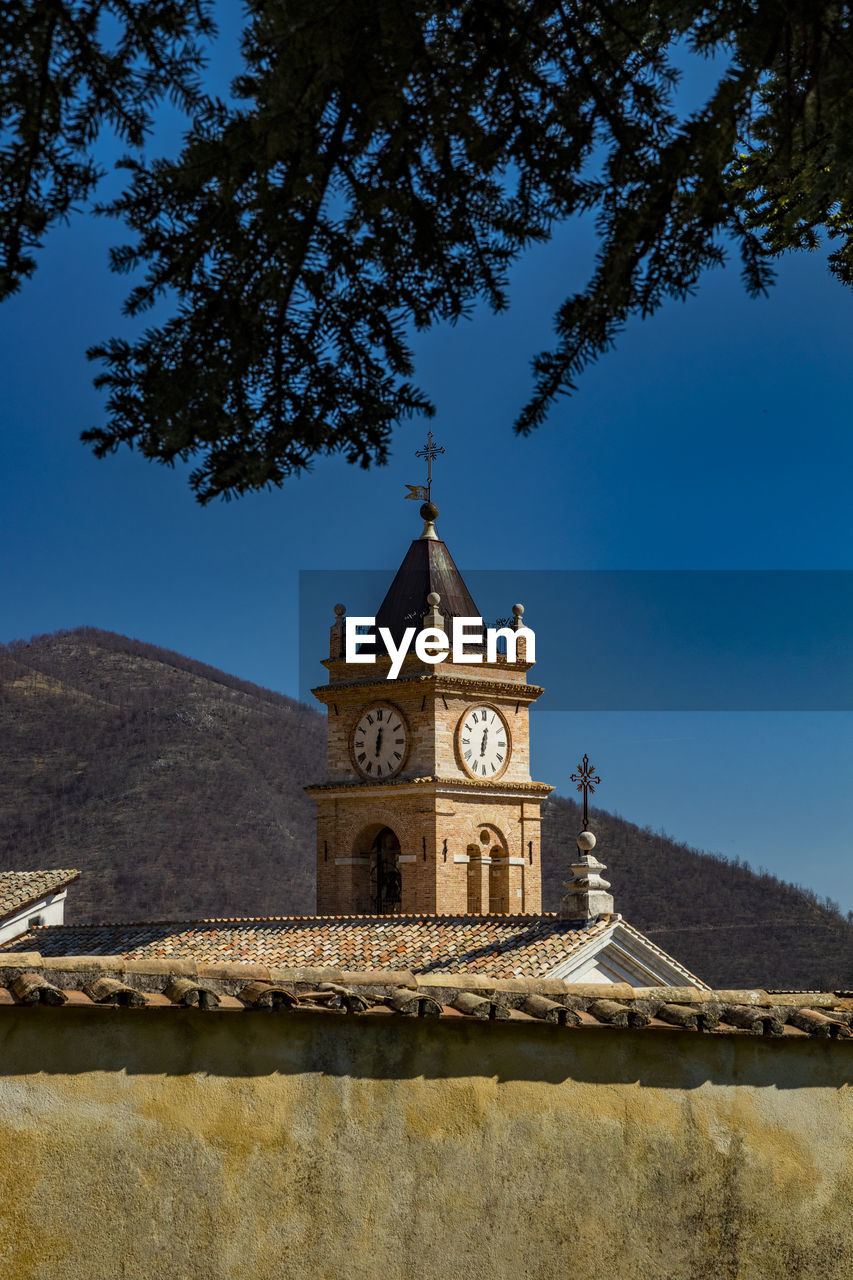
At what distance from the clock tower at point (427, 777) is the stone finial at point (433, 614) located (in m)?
0.03

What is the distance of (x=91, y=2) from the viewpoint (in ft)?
14.1

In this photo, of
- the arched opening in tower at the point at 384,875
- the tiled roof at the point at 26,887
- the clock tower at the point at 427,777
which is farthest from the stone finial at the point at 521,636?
the tiled roof at the point at 26,887

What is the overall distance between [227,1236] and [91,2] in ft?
14.0

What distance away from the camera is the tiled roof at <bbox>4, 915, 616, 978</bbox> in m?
19.8

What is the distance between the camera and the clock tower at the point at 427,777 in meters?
25.9

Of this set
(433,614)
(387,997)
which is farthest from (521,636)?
(387,997)

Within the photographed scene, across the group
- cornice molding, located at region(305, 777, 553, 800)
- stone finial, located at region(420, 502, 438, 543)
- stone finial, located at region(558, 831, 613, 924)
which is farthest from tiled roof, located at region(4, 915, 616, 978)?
stone finial, located at region(420, 502, 438, 543)

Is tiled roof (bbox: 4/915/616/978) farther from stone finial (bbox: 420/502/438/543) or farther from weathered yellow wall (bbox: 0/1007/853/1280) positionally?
weathered yellow wall (bbox: 0/1007/853/1280)

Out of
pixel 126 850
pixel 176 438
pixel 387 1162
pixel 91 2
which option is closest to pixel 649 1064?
pixel 387 1162

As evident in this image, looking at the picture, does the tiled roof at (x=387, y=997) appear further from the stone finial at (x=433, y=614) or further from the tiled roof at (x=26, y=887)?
the tiled roof at (x=26, y=887)

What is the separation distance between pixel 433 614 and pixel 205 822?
44.0 metres

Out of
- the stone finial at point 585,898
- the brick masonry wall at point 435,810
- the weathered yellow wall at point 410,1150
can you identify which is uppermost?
the brick masonry wall at point 435,810

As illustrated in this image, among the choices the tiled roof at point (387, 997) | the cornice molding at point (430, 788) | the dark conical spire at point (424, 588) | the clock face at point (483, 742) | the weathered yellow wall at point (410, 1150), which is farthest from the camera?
the dark conical spire at point (424, 588)

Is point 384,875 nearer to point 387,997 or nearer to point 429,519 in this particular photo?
point 429,519
